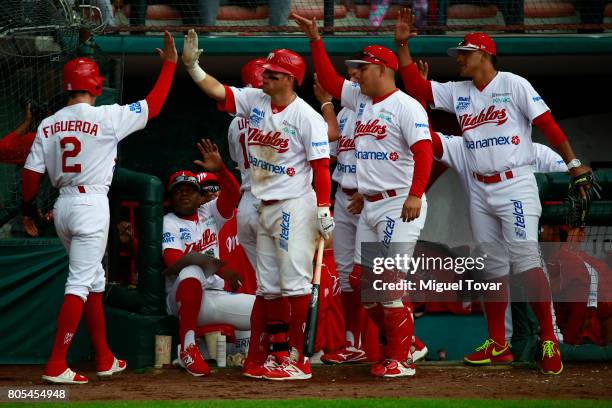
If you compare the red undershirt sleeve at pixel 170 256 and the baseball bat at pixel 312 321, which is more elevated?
the red undershirt sleeve at pixel 170 256

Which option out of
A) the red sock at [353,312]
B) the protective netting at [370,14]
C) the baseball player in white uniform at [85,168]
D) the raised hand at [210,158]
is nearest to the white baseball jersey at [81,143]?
the baseball player in white uniform at [85,168]

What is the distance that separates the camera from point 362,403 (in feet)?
16.8

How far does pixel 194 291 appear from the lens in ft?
21.6

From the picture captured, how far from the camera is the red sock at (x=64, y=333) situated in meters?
5.94

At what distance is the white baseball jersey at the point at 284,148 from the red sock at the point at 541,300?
141 cm

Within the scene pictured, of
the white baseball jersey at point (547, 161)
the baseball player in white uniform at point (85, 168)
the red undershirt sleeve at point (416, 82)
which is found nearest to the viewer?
the baseball player in white uniform at point (85, 168)

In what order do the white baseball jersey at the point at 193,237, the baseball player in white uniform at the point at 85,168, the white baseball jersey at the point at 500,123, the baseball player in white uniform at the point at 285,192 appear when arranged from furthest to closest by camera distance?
the white baseball jersey at the point at 193,237
the white baseball jersey at the point at 500,123
the baseball player in white uniform at the point at 85,168
the baseball player in white uniform at the point at 285,192

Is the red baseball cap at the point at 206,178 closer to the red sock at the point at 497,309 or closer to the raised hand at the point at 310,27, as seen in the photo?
the raised hand at the point at 310,27

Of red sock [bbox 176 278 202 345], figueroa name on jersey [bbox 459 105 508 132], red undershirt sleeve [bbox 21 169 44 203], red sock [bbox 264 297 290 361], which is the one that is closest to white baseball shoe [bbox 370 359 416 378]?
red sock [bbox 264 297 290 361]

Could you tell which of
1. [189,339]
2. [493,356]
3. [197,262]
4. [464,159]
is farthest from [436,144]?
[189,339]

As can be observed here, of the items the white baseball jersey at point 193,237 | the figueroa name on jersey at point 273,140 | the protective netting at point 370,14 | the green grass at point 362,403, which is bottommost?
the green grass at point 362,403

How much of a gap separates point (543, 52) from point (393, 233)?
3258 mm

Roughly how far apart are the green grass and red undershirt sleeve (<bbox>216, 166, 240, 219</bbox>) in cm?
201

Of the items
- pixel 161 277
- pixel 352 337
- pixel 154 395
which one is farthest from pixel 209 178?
pixel 154 395
